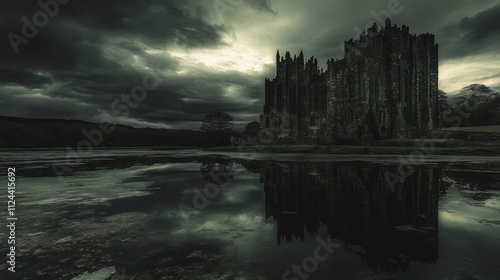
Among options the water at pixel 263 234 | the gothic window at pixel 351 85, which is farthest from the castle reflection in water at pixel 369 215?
the gothic window at pixel 351 85

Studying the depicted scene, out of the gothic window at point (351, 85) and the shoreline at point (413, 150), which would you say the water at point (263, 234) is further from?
the gothic window at point (351, 85)

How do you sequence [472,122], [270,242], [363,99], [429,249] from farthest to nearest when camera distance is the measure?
[472,122] < [363,99] < [270,242] < [429,249]

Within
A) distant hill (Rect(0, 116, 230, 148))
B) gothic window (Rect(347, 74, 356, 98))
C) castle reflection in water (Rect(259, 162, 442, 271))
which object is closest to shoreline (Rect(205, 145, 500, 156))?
gothic window (Rect(347, 74, 356, 98))

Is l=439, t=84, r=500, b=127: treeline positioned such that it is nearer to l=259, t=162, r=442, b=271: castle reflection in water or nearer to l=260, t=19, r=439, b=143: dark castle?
l=260, t=19, r=439, b=143: dark castle

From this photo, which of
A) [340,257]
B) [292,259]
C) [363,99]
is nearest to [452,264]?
[340,257]

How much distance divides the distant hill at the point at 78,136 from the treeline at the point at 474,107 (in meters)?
69.1

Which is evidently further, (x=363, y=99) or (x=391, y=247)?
(x=363, y=99)

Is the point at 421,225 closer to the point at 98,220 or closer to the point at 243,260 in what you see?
the point at 243,260

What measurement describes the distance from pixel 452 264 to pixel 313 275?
2503 mm

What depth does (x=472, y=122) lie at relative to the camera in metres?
65.8

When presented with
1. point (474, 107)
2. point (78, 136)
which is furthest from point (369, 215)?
point (78, 136)

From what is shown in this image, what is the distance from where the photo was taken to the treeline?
208 ft

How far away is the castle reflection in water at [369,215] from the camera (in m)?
4.99

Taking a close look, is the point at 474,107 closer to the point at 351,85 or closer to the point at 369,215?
the point at 351,85
